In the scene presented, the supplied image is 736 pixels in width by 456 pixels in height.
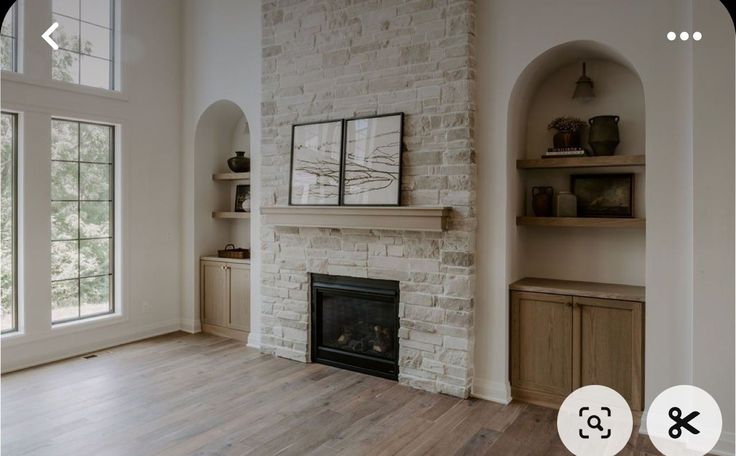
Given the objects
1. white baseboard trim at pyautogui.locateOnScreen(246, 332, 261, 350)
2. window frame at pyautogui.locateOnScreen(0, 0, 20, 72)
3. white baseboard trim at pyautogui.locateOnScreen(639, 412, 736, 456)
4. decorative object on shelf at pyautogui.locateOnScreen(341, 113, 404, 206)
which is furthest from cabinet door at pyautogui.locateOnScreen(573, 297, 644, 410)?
window frame at pyautogui.locateOnScreen(0, 0, 20, 72)

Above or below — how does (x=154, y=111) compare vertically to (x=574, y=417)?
above

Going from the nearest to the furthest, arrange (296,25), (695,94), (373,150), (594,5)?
1. (695,94)
2. (594,5)
3. (373,150)
4. (296,25)

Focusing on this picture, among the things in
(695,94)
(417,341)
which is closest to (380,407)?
(417,341)

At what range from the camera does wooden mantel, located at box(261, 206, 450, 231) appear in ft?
13.3

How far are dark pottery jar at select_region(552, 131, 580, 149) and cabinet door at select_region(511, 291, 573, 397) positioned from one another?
3.72 feet

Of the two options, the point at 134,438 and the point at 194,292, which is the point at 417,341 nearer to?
the point at 134,438

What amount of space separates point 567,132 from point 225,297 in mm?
3742

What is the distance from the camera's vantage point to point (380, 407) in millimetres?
3869

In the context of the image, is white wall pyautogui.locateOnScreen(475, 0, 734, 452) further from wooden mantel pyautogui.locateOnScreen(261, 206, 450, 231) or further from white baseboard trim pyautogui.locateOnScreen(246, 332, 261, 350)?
white baseboard trim pyautogui.locateOnScreen(246, 332, 261, 350)

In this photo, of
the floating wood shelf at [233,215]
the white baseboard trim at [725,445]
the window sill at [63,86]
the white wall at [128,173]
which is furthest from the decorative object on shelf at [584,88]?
the window sill at [63,86]

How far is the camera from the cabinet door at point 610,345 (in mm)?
3607

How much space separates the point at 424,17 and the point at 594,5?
1212mm

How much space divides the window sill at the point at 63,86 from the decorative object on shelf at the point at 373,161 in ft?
8.19

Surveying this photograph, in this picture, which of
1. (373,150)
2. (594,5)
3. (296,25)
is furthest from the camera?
(296,25)
